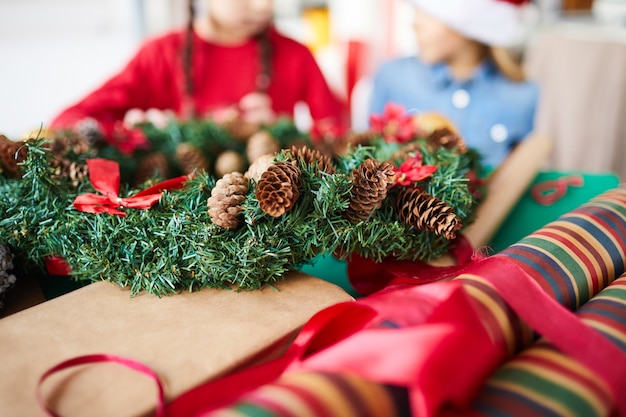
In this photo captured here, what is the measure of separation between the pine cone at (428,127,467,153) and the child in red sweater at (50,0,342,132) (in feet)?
1.65

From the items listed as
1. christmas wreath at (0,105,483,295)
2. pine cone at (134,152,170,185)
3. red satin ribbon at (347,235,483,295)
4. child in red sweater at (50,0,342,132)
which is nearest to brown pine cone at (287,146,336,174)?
christmas wreath at (0,105,483,295)

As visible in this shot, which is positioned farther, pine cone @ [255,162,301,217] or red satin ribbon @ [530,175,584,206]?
red satin ribbon @ [530,175,584,206]

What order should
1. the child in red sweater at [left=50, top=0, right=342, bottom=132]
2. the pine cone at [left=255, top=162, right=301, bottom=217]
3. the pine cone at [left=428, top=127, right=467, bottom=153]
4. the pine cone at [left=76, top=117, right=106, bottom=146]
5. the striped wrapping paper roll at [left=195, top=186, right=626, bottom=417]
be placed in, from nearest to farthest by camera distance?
1. the striped wrapping paper roll at [left=195, top=186, right=626, bottom=417]
2. the pine cone at [left=255, top=162, right=301, bottom=217]
3. the pine cone at [left=428, top=127, right=467, bottom=153]
4. the pine cone at [left=76, top=117, right=106, bottom=146]
5. the child in red sweater at [left=50, top=0, right=342, bottom=132]

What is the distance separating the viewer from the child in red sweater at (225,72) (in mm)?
1181

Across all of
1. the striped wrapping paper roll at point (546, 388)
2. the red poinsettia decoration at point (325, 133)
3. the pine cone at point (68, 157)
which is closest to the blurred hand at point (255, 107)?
the red poinsettia decoration at point (325, 133)

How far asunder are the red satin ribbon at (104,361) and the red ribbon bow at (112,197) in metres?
0.17

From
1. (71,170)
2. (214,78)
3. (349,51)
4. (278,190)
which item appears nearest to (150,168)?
(71,170)

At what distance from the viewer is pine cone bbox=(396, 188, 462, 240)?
0.51 m

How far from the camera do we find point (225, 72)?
1.29 metres

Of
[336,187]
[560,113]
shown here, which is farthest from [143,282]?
[560,113]

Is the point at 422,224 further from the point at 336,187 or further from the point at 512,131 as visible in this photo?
the point at 512,131

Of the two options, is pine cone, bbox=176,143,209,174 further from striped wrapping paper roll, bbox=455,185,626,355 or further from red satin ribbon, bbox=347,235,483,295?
striped wrapping paper roll, bbox=455,185,626,355

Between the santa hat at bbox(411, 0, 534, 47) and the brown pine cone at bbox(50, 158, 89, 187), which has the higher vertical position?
the santa hat at bbox(411, 0, 534, 47)

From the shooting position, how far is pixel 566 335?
375 millimetres
